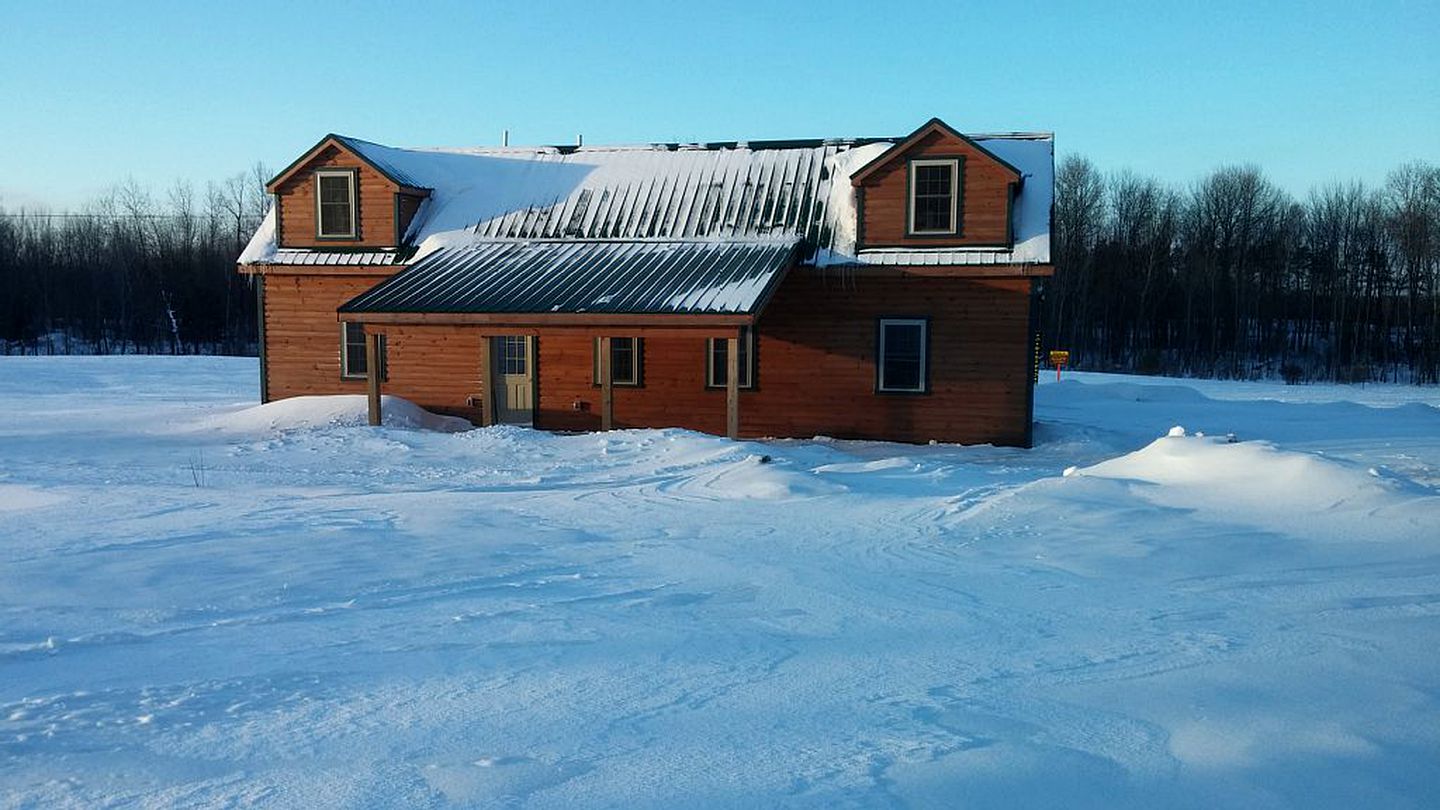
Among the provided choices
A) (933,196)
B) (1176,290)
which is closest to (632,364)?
(933,196)

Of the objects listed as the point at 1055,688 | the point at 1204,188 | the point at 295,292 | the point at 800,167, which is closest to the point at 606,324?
the point at 800,167

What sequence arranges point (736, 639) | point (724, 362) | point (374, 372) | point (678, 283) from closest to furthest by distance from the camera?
1. point (736, 639)
2. point (678, 283)
3. point (374, 372)
4. point (724, 362)

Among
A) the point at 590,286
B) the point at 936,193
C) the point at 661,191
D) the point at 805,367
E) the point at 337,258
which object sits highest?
the point at 661,191

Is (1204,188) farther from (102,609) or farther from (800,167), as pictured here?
(102,609)

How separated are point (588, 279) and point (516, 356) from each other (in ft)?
9.56

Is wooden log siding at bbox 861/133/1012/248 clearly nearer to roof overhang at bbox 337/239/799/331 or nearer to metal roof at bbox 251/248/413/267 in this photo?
roof overhang at bbox 337/239/799/331

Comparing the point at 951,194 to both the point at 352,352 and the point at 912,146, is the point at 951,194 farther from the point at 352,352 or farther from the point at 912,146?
the point at 352,352

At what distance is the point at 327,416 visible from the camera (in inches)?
719

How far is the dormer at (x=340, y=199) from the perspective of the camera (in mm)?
20219

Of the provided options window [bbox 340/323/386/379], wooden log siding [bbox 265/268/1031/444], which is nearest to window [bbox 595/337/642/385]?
wooden log siding [bbox 265/268/1031/444]

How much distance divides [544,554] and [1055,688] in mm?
4267

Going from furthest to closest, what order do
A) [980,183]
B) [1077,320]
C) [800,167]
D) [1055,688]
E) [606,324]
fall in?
[1077,320] → [800,167] → [980,183] → [606,324] → [1055,688]

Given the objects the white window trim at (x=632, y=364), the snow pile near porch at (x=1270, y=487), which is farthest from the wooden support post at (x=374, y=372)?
the snow pile near porch at (x=1270, y=487)

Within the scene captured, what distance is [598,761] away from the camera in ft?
13.8
